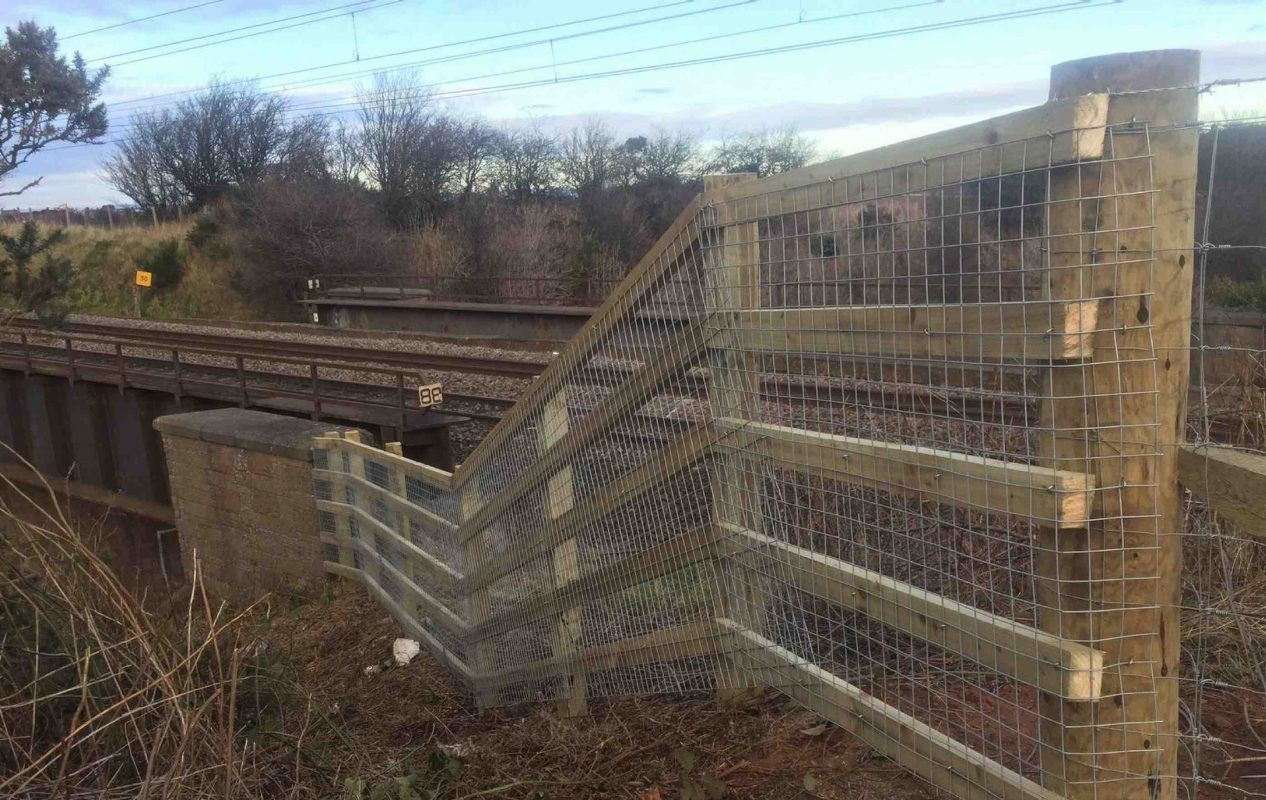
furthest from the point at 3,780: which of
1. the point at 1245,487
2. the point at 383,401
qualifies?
the point at 383,401

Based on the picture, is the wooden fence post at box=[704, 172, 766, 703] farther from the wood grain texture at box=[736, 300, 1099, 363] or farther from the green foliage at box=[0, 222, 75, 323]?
the green foliage at box=[0, 222, 75, 323]

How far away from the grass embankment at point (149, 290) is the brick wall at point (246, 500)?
2518cm

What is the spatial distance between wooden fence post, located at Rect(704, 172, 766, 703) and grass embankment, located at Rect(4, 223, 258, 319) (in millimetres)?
32898

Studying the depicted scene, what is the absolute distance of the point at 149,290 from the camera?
36.8 metres

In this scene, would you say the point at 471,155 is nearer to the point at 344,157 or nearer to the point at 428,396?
the point at 344,157

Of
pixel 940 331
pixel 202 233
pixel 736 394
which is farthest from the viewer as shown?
pixel 202 233

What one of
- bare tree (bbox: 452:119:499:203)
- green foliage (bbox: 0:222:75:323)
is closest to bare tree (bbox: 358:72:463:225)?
bare tree (bbox: 452:119:499:203)

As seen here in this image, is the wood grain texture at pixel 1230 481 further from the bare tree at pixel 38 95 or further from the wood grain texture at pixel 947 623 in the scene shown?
the bare tree at pixel 38 95

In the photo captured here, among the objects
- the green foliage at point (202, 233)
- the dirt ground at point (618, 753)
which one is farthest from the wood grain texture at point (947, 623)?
the green foliage at point (202, 233)

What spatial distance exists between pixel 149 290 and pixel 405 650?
34118 millimetres

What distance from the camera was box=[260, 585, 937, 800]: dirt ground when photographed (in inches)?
139

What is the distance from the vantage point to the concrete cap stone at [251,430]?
8.77 metres

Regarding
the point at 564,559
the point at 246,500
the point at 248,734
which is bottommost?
the point at 246,500

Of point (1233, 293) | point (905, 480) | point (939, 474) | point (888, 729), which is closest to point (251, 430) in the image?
point (888, 729)
